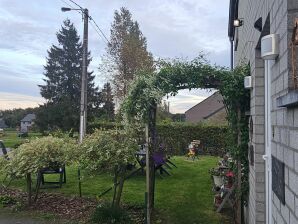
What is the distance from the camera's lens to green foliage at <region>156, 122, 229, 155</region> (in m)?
19.5

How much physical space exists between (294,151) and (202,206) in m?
5.67

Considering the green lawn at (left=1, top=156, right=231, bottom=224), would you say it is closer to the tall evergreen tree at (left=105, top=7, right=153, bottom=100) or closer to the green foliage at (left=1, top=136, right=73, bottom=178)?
the green foliage at (left=1, top=136, right=73, bottom=178)

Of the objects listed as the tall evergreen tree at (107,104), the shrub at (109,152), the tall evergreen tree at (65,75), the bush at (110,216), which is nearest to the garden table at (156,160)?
the shrub at (109,152)

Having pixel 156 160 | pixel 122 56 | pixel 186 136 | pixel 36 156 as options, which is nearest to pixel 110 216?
pixel 36 156

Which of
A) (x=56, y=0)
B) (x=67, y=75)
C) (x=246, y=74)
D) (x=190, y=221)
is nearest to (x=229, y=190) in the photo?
(x=190, y=221)

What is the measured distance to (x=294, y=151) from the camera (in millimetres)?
2252

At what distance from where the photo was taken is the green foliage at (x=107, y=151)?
6.35m

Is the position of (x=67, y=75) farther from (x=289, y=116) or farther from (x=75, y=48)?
(x=289, y=116)

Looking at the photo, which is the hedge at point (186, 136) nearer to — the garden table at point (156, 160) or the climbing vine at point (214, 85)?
the garden table at point (156, 160)

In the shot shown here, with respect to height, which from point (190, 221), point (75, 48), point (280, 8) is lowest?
point (190, 221)

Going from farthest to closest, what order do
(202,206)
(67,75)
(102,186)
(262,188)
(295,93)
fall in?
(67,75) → (102,186) → (202,206) → (262,188) → (295,93)

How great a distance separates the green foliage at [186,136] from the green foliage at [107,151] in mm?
12909

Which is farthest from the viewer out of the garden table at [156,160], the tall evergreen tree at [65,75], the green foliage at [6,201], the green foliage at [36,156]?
the tall evergreen tree at [65,75]

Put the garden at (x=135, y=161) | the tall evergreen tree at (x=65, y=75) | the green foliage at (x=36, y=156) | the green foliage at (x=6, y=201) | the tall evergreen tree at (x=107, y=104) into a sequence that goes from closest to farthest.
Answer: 1. the garden at (x=135, y=161)
2. the green foliage at (x=36, y=156)
3. the green foliage at (x=6, y=201)
4. the tall evergreen tree at (x=107, y=104)
5. the tall evergreen tree at (x=65, y=75)
